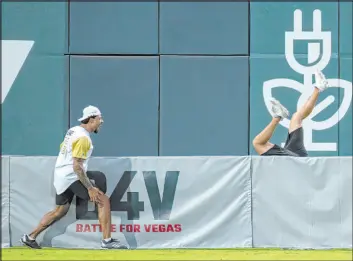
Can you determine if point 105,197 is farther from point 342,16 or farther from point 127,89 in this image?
point 342,16

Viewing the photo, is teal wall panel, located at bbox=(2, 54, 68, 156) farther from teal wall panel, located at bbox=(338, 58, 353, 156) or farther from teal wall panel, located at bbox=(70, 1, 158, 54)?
teal wall panel, located at bbox=(338, 58, 353, 156)

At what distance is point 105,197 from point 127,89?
17.3 feet

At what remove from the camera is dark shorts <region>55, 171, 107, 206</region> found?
31.2 feet

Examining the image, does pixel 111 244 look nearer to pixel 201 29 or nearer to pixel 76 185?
pixel 76 185

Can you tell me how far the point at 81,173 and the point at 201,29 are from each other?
19.2ft

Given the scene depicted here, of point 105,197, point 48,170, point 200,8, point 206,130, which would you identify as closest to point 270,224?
point 105,197

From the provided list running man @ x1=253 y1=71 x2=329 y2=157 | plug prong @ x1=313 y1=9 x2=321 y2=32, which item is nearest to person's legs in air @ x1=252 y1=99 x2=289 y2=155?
running man @ x1=253 y1=71 x2=329 y2=157

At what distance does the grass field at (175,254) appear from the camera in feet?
28.2

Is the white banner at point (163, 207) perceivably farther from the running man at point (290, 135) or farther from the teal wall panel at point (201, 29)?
the teal wall panel at point (201, 29)

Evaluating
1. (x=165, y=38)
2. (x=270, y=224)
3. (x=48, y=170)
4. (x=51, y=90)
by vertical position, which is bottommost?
(x=270, y=224)

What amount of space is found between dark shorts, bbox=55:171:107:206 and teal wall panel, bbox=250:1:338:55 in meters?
5.68

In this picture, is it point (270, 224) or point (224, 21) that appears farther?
point (224, 21)

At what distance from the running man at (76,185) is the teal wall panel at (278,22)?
563cm

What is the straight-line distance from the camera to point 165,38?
1450 centimetres
